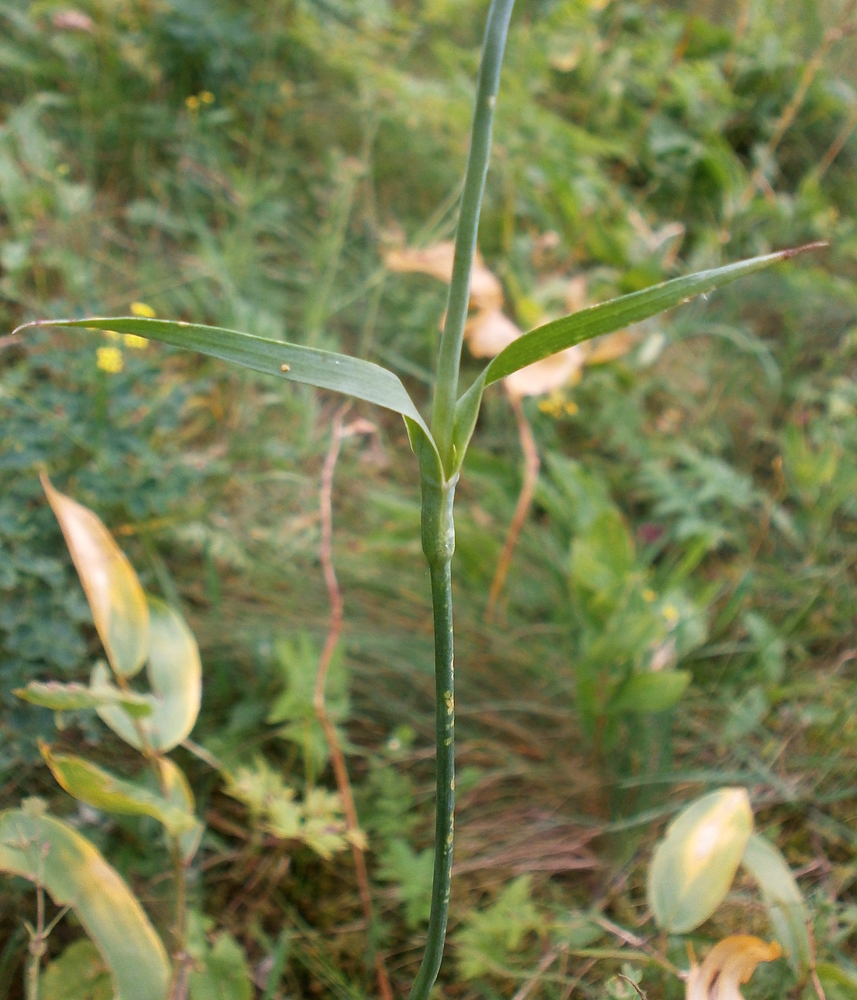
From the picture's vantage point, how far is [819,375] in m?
1.61

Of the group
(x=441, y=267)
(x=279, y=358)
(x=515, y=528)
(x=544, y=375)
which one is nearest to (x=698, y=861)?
(x=515, y=528)

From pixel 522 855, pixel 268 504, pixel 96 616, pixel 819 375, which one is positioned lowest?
pixel 522 855

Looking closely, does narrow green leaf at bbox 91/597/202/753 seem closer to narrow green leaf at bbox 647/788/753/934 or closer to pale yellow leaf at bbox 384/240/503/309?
narrow green leaf at bbox 647/788/753/934

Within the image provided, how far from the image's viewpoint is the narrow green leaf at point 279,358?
0.38 meters

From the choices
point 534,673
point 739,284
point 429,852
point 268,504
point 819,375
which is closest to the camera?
point 429,852

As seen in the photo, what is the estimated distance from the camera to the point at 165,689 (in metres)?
0.78

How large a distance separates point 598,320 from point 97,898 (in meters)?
0.63

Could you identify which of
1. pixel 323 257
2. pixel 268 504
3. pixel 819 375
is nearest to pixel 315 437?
pixel 268 504

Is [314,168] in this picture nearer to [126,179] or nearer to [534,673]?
[126,179]

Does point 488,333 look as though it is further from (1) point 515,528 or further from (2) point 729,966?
→ (2) point 729,966

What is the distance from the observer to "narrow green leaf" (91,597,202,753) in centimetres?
74

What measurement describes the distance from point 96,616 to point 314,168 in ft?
4.59

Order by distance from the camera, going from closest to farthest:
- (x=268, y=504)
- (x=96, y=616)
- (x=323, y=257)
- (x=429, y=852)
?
(x=96, y=616) → (x=429, y=852) → (x=268, y=504) → (x=323, y=257)

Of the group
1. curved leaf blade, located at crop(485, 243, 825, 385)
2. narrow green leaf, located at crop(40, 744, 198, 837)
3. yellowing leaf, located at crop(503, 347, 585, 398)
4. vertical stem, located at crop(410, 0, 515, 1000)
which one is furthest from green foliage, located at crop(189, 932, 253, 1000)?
A: yellowing leaf, located at crop(503, 347, 585, 398)
